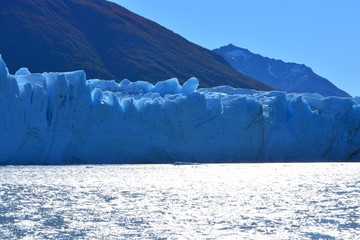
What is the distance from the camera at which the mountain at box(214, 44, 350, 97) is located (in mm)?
72938

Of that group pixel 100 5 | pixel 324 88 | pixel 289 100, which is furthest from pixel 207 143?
pixel 324 88

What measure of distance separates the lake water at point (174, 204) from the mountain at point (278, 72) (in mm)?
57324

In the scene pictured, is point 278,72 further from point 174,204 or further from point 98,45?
point 174,204

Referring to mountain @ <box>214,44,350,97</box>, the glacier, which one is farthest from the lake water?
mountain @ <box>214,44,350,97</box>

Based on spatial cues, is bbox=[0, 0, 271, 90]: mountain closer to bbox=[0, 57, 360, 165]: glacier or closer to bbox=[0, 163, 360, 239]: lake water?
bbox=[0, 57, 360, 165]: glacier

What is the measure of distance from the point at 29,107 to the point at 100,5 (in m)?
28.2

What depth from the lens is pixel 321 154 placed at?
21000mm

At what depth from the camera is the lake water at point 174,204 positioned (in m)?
7.61

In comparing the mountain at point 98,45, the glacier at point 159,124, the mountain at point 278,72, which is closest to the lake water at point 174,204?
the glacier at point 159,124

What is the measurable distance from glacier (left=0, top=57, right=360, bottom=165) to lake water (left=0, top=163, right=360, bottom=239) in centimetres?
97

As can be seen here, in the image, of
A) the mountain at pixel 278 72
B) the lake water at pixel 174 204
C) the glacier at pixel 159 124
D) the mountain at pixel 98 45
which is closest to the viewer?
the lake water at pixel 174 204

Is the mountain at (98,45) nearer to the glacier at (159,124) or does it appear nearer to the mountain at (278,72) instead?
the glacier at (159,124)

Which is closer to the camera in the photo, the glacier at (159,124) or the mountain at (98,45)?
the glacier at (159,124)

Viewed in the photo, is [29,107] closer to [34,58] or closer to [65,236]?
[65,236]
